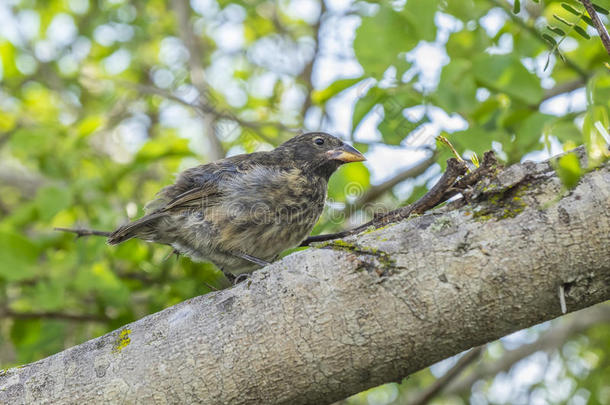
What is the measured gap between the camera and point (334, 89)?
11.3 feet

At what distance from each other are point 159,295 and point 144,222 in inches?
36.3

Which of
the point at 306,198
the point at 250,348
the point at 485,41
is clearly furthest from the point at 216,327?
the point at 485,41

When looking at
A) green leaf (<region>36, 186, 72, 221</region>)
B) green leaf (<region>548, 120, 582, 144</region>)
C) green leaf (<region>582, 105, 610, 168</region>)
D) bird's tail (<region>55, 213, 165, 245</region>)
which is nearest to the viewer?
green leaf (<region>582, 105, 610, 168</region>)

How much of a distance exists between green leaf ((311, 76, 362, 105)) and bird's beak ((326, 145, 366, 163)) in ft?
1.55

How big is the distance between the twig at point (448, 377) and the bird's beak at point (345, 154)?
1.29m

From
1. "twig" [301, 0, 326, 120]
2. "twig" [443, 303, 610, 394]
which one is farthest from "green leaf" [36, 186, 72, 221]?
"twig" [443, 303, 610, 394]

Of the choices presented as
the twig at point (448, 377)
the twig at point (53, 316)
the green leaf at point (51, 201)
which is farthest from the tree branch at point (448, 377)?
the green leaf at point (51, 201)

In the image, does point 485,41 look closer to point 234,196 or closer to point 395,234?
point 234,196

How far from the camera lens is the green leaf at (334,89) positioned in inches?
131

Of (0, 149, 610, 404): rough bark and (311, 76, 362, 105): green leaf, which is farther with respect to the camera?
(311, 76, 362, 105): green leaf

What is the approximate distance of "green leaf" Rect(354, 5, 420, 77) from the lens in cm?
302

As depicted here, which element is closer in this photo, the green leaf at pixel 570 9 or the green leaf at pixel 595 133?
the green leaf at pixel 595 133

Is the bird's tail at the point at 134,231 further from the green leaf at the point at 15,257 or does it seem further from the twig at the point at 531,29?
the twig at the point at 531,29

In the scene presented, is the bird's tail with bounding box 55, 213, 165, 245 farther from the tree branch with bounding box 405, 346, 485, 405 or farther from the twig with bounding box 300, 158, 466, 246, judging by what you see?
the tree branch with bounding box 405, 346, 485, 405
